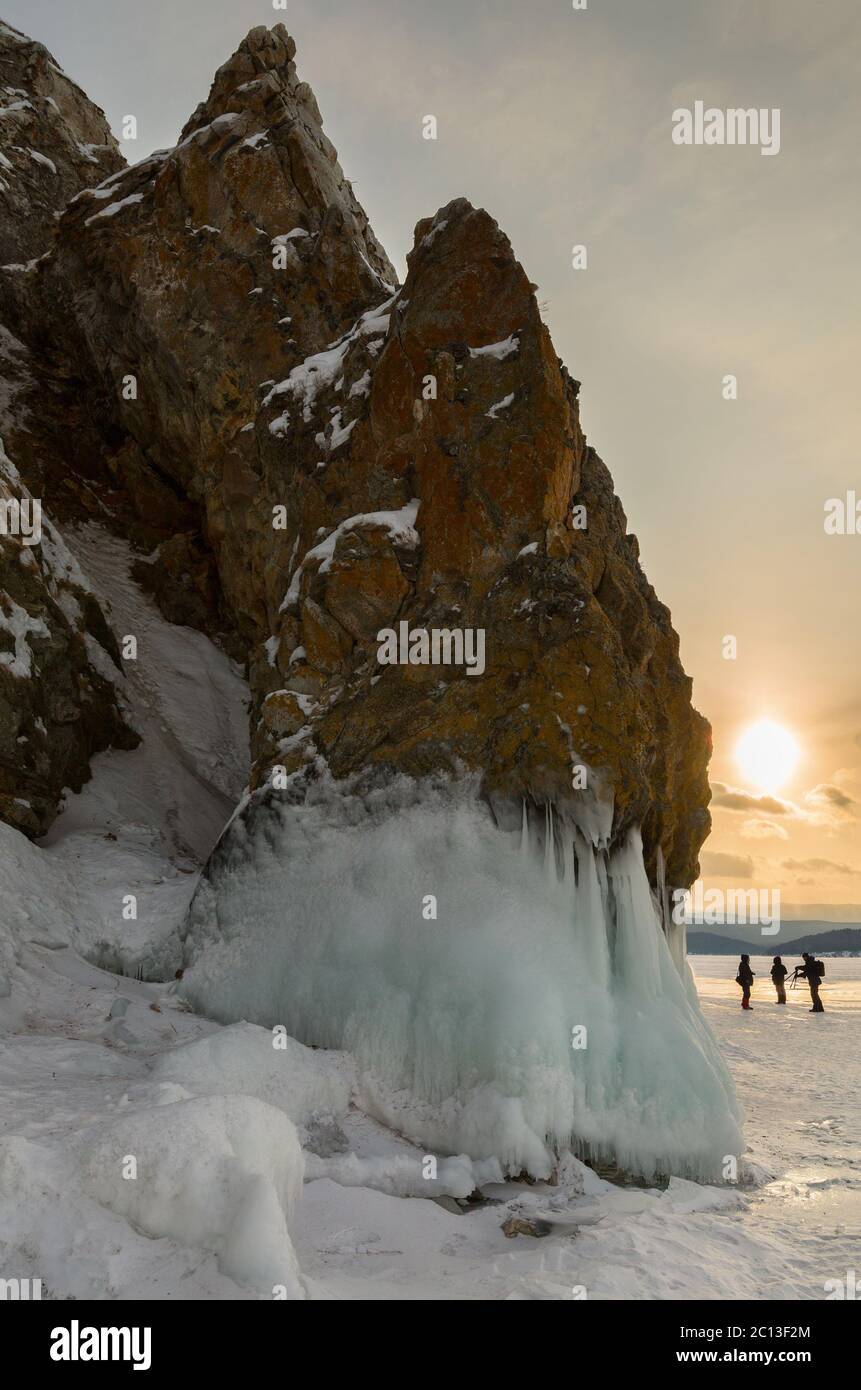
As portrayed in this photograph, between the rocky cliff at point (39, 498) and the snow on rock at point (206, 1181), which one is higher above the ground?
the rocky cliff at point (39, 498)

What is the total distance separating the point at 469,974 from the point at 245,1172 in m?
4.05

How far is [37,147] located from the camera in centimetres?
2212

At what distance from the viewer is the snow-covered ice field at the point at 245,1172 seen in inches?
171

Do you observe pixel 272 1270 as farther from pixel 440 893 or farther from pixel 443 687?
pixel 443 687

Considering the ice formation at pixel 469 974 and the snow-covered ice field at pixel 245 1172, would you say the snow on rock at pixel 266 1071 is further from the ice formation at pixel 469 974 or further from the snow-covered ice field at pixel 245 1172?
the ice formation at pixel 469 974

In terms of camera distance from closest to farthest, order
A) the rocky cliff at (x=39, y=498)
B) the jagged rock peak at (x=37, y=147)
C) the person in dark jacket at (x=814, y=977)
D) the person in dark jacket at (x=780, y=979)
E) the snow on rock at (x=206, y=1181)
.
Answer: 1. the snow on rock at (x=206, y=1181)
2. the rocky cliff at (x=39, y=498)
3. the person in dark jacket at (x=814, y=977)
4. the jagged rock peak at (x=37, y=147)
5. the person in dark jacket at (x=780, y=979)

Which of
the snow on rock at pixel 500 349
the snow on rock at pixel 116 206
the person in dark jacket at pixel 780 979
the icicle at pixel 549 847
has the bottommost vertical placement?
the person in dark jacket at pixel 780 979

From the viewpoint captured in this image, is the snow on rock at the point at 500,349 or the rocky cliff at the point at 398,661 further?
the snow on rock at the point at 500,349

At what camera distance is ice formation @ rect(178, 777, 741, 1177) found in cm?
785

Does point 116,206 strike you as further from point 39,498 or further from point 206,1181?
point 206,1181

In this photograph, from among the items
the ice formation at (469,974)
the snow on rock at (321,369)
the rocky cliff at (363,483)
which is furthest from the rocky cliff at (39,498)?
the snow on rock at (321,369)

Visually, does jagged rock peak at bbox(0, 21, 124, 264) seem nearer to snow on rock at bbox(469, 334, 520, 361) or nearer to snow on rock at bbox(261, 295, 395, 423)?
snow on rock at bbox(261, 295, 395, 423)

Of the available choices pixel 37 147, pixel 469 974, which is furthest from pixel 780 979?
pixel 37 147

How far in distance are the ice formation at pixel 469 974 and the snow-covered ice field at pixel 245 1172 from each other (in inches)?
16.1
